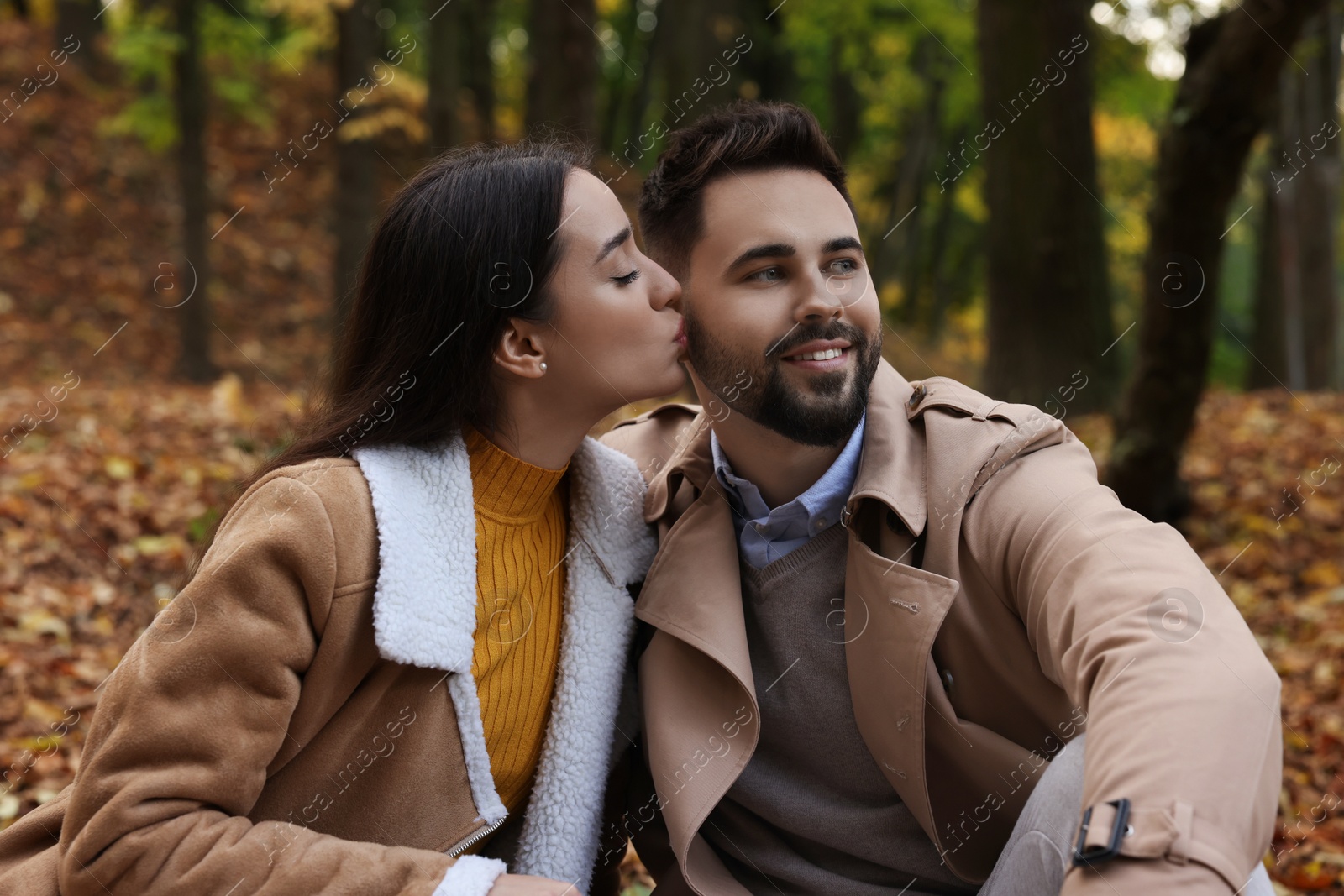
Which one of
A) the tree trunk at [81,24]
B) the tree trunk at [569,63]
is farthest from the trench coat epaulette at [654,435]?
the tree trunk at [81,24]

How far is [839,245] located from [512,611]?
114cm

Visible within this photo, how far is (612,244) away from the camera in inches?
102

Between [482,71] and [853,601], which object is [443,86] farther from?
[853,601]

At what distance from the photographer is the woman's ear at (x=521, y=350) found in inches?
98.8

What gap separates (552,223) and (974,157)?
39.6ft

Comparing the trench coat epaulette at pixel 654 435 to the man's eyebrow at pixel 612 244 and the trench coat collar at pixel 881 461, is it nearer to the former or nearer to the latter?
the trench coat collar at pixel 881 461

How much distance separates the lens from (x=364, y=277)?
2.54m

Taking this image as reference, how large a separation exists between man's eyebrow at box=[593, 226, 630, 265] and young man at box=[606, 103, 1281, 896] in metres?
0.25

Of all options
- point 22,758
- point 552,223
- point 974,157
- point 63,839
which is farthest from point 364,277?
point 974,157

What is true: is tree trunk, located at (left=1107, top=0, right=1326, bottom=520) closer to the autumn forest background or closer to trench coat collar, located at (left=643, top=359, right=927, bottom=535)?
the autumn forest background

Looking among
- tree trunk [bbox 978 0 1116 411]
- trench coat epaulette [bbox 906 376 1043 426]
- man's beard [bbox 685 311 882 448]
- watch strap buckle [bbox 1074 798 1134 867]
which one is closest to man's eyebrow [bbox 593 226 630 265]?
man's beard [bbox 685 311 882 448]

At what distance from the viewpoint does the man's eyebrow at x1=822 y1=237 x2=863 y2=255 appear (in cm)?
268

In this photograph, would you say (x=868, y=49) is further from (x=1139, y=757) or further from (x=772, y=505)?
(x=1139, y=757)

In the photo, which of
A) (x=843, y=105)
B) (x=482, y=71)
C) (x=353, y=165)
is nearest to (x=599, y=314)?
(x=353, y=165)
